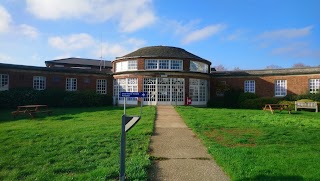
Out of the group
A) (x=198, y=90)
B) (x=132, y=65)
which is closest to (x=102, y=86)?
(x=132, y=65)

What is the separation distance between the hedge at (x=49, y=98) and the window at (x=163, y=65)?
20.6ft

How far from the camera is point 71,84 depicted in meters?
29.6

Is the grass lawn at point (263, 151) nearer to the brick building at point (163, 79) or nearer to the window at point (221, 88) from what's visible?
the brick building at point (163, 79)

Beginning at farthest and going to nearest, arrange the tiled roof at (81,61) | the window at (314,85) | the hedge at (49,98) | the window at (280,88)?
the tiled roof at (81,61), the window at (280,88), the window at (314,85), the hedge at (49,98)

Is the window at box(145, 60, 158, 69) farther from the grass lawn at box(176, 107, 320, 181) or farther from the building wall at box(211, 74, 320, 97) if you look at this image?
the grass lawn at box(176, 107, 320, 181)

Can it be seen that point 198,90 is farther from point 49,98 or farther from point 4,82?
point 4,82

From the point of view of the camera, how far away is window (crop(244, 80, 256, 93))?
3071 centimetres

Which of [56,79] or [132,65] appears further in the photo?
[56,79]

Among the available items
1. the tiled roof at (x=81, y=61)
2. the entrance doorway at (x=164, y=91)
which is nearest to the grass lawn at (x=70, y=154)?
the entrance doorway at (x=164, y=91)

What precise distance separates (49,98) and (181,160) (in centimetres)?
2199

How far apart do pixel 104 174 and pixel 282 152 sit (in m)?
5.18

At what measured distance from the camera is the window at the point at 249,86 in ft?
101

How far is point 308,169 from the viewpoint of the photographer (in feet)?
19.5

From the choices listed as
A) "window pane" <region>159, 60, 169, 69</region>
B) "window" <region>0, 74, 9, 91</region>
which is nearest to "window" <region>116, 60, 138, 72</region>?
"window pane" <region>159, 60, 169, 69</region>
